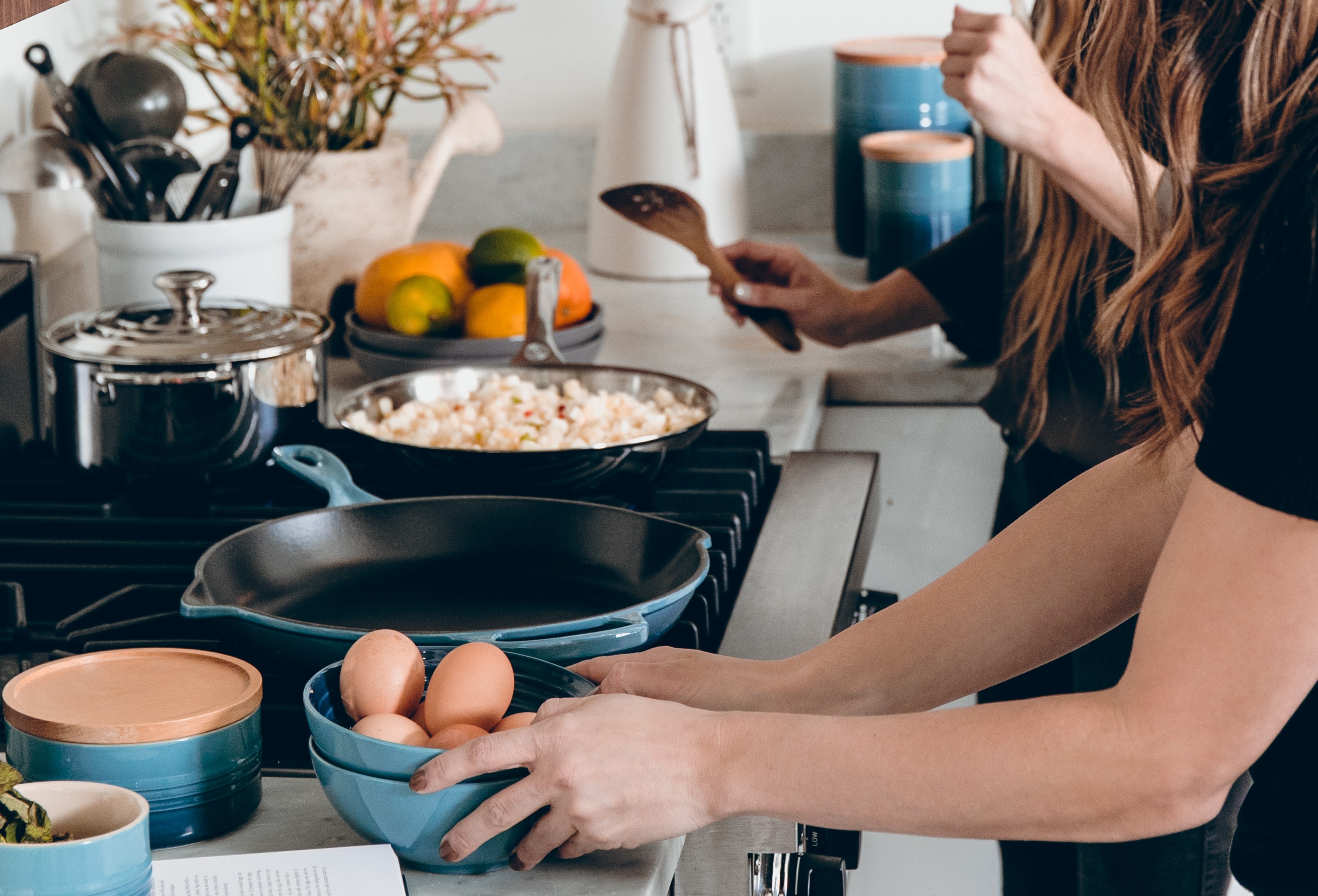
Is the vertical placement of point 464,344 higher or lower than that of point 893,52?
lower

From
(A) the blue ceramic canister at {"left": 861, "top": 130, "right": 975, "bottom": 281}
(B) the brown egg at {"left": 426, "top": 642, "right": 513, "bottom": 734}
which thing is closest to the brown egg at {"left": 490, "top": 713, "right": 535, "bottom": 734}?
(B) the brown egg at {"left": 426, "top": 642, "right": 513, "bottom": 734}

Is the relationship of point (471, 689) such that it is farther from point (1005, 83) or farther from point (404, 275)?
point (404, 275)

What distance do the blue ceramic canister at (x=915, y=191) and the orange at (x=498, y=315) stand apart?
59cm

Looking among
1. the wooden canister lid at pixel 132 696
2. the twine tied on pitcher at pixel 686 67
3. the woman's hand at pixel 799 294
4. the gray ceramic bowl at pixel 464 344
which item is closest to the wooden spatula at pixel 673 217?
the woman's hand at pixel 799 294

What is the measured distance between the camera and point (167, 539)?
3.90 feet

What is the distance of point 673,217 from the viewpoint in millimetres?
1668

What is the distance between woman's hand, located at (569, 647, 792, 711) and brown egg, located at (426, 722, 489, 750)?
0.38ft

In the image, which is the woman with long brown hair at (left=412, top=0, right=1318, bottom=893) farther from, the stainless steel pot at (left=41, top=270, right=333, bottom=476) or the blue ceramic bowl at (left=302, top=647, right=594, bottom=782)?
the stainless steel pot at (left=41, top=270, right=333, bottom=476)

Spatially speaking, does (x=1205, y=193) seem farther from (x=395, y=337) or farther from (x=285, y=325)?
(x=395, y=337)

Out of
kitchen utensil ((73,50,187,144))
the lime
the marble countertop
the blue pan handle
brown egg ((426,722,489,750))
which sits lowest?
the marble countertop

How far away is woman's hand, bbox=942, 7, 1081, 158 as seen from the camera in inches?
49.3

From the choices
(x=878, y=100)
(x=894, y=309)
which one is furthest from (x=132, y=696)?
(x=878, y=100)

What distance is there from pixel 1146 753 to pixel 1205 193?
0.27 meters

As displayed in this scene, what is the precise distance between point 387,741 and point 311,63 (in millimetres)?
1173
